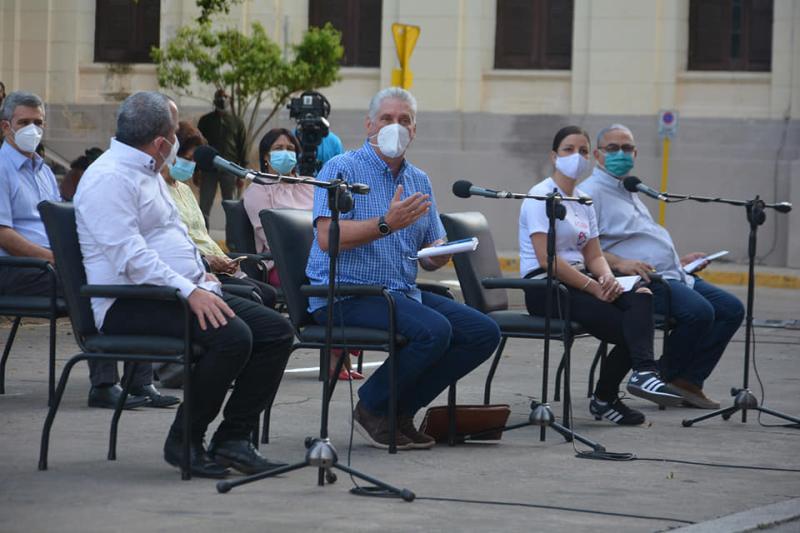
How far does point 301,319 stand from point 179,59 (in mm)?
16523

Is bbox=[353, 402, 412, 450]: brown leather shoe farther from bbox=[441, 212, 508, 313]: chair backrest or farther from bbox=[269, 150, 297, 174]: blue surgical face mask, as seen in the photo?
bbox=[269, 150, 297, 174]: blue surgical face mask

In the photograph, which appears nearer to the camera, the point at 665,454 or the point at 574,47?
the point at 665,454

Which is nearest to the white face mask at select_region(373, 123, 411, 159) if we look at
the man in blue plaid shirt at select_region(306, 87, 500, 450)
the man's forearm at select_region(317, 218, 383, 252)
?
the man in blue plaid shirt at select_region(306, 87, 500, 450)

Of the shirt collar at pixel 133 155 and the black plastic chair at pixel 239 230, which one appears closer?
the shirt collar at pixel 133 155

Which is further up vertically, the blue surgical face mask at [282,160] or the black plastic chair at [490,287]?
the blue surgical face mask at [282,160]

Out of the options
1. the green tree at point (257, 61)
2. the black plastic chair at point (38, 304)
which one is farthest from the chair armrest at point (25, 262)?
the green tree at point (257, 61)

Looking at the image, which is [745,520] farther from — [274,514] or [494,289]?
[494,289]

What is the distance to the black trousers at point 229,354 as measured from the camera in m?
6.92

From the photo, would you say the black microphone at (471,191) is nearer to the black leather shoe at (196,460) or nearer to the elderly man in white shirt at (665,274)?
the black leather shoe at (196,460)

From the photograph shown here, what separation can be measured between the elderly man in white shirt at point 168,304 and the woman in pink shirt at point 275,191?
12.6ft

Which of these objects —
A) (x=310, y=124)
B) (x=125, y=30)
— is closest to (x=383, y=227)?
(x=310, y=124)

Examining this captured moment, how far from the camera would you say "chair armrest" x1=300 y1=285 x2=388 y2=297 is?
780cm

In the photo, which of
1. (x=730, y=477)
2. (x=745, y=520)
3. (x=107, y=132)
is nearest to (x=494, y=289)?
(x=730, y=477)

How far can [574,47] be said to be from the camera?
83.7ft
